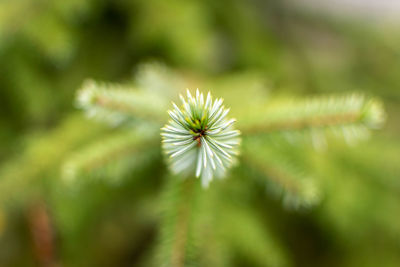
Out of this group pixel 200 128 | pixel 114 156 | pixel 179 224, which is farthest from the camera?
pixel 114 156

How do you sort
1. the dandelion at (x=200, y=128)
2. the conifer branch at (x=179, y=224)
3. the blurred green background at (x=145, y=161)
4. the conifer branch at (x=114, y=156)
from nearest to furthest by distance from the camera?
the dandelion at (x=200, y=128), the conifer branch at (x=179, y=224), the conifer branch at (x=114, y=156), the blurred green background at (x=145, y=161)

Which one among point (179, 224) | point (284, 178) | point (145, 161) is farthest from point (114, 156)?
point (284, 178)

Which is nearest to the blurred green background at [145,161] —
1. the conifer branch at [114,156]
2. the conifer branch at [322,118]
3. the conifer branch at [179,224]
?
the conifer branch at [114,156]

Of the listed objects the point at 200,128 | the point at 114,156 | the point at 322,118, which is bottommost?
the point at 200,128

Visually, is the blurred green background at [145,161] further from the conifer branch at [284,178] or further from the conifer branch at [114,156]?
the conifer branch at [284,178]

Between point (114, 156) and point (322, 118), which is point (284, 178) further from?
point (114, 156)

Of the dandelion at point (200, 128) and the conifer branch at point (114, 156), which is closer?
the dandelion at point (200, 128)

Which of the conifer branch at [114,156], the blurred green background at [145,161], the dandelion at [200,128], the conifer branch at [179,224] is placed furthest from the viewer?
the blurred green background at [145,161]

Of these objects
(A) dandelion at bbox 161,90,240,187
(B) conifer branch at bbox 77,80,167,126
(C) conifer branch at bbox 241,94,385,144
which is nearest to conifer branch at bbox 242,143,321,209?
(C) conifer branch at bbox 241,94,385,144

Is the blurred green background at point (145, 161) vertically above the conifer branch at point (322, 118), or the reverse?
the blurred green background at point (145, 161)

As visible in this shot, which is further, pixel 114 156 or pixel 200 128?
pixel 114 156
